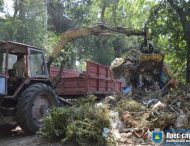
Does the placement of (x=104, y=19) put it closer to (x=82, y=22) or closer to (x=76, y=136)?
(x=82, y=22)

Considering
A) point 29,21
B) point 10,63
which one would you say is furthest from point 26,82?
point 29,21

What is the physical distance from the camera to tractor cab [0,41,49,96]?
8672 millimetres

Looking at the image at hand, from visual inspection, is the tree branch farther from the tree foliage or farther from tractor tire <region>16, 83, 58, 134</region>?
tractor tire <region>16, 83, 58, 134</region>

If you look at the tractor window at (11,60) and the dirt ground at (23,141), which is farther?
the tractor window at (11,60)

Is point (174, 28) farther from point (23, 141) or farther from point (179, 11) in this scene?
point (23, 141)

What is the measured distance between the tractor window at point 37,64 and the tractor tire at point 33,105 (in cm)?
54

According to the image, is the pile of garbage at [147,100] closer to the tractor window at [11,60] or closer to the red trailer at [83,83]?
the red trailer at [83,83]

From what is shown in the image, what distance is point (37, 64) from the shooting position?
969cm

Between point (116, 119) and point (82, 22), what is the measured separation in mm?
21979

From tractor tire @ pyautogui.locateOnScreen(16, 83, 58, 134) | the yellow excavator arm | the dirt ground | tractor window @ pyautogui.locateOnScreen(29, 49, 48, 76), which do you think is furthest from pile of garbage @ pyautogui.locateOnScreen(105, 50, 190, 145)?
tractor window @ pyautogui.locateOnScreen(29, 49, 48, 76)

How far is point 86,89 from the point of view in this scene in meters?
12.5

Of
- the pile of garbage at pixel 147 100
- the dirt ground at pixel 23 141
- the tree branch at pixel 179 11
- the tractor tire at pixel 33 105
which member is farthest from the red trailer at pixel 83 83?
the dirt ground at pixel 23 141

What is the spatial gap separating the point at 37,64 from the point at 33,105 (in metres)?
1.49

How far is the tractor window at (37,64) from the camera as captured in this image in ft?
30.8
